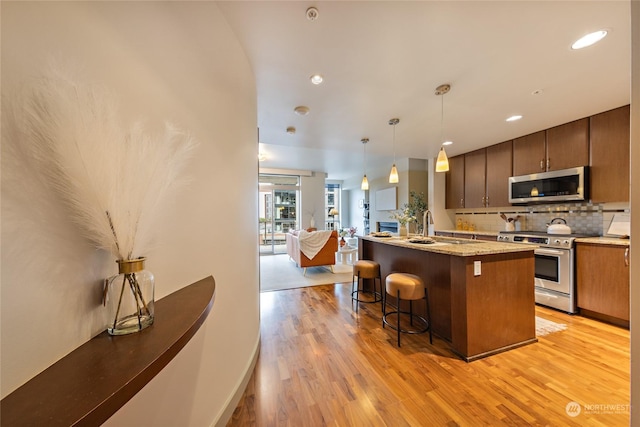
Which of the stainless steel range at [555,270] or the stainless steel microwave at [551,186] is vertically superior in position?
the stainless steel microwave at [551,186]

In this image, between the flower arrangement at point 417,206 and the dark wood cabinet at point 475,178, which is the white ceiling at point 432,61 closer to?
the dark wood cabinet at point 475,178

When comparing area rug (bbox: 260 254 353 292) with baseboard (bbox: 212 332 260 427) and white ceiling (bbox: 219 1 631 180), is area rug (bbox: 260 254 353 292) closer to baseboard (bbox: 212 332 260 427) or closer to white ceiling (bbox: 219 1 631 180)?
baseboard (bbox: 212 332 260 427)

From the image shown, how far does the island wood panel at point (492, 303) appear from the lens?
1.95 meters

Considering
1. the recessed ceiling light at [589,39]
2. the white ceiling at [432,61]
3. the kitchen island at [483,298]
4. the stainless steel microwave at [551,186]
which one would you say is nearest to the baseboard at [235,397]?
the kitchen island at [483,298]

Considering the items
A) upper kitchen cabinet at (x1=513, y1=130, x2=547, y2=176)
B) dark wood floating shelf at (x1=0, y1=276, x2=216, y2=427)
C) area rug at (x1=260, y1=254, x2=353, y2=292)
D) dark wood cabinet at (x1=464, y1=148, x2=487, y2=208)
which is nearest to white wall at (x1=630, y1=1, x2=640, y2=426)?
dark wood floating shelf at (x1=0, y1=276, x2=216, y2=427)

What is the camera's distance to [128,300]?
26.3 inches

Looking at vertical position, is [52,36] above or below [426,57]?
below

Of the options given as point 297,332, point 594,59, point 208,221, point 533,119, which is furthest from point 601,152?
point 208,221

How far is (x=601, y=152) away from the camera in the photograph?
9.27 ft

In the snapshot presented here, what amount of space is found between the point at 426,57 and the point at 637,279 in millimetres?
1799

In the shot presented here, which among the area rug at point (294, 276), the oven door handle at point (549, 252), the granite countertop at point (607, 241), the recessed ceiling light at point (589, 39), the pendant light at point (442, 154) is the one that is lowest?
the area rug at point (294, 276)

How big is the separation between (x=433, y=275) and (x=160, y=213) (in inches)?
97.3

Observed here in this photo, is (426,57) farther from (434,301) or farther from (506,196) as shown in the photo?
(506,196)

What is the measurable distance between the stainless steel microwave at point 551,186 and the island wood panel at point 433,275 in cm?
238
